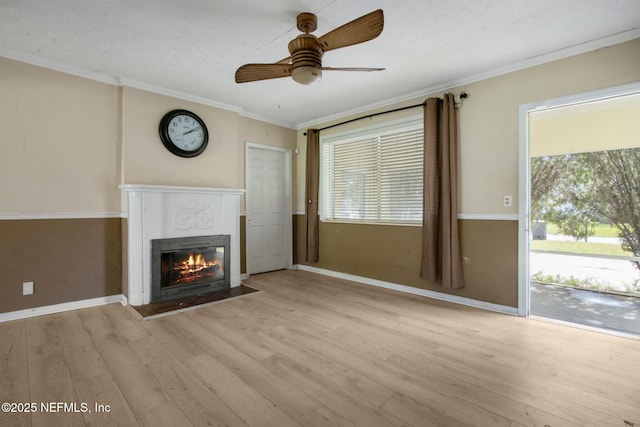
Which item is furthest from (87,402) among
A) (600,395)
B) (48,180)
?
(600,395)

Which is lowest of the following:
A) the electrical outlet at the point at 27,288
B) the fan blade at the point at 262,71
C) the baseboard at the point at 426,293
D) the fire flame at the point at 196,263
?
the baseboard at the point at 426,293

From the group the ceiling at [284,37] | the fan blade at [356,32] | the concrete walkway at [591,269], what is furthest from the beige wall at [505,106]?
the concrete walkway at [591,269]

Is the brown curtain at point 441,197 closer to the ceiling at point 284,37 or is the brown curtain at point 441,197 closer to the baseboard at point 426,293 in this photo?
the baseboard at point 426,293

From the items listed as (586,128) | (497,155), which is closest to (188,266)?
(497,155)

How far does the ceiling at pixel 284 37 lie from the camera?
2.20 meters

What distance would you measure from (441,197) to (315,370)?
8.13 ft

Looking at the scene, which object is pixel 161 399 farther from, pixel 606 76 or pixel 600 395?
pixel 606 76

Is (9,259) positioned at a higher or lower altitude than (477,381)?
higher

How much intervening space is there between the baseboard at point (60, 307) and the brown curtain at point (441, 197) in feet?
12.1

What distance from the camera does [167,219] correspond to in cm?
360

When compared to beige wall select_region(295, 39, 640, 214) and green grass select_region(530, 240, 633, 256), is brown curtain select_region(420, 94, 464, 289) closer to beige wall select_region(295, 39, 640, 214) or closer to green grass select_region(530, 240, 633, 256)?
beige wall select_region(295, 39, 640, 214)

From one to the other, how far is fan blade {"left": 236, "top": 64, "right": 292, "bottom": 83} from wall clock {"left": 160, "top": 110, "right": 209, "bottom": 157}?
5.97 ft

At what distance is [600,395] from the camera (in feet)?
5.89

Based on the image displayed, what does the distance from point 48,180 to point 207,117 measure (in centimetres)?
192
